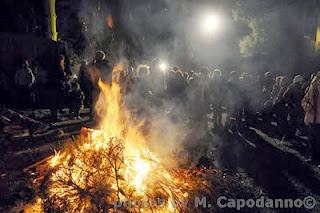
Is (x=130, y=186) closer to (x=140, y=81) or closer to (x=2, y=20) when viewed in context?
(x=140, y=81)

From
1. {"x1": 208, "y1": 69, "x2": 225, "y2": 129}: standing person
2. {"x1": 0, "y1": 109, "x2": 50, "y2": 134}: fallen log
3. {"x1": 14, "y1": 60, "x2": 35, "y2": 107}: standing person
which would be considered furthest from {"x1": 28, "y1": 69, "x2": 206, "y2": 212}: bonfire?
{"x1": 14, "y1": 60, "x2": 35, "y2": 107}: standing person

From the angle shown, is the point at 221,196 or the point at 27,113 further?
the point at 27,113

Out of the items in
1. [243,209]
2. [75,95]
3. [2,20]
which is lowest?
[243,209]

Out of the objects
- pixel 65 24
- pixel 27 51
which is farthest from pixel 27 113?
pixel 65 24

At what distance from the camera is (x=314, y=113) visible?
29.3 feet

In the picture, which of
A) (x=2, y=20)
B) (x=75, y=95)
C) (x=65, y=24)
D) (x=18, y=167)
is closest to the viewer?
(x=18, y=167)

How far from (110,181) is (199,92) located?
7.57 m

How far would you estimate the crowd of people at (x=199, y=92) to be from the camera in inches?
471

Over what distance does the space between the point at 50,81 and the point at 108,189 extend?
11.3m

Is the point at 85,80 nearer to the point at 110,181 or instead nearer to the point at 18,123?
the point at 18,123

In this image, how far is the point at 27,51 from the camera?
16.8 meters

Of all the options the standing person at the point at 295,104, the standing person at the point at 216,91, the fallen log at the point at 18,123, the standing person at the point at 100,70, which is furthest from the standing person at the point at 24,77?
the standing person at the point at 295,104

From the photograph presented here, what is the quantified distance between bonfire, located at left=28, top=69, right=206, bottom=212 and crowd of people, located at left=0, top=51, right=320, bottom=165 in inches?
199

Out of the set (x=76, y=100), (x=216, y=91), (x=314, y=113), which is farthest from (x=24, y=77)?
(x=314, y=113)
